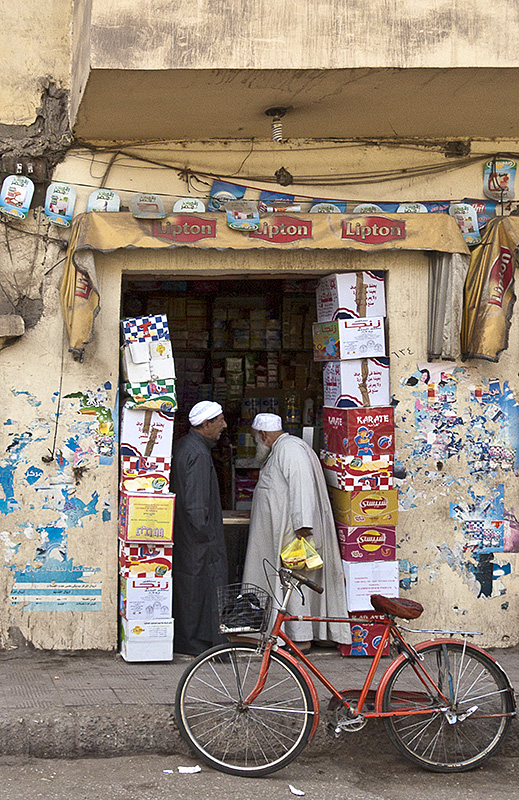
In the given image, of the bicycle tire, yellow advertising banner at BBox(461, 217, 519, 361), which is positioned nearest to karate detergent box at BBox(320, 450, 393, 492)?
yellow advertising banner at BBox(461, 217, 519, 361)

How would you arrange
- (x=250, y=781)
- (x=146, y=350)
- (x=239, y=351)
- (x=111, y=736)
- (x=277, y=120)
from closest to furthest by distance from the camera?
(x=250, y=781), (x=111, y=736), (x=277, y=120), (x=146, y=350), (x=239, y=351)

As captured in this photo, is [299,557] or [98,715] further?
[299,557]

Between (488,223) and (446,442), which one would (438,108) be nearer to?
(488,223)

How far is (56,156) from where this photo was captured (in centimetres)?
613

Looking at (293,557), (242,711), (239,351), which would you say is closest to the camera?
(242,711)

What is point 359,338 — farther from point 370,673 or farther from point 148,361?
point 370,673

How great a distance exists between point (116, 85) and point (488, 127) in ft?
8.55

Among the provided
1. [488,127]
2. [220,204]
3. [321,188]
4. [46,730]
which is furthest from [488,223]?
[46,730]

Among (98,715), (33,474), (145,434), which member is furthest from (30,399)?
(98,715)

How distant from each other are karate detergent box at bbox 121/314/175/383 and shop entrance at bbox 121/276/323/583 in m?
2.04

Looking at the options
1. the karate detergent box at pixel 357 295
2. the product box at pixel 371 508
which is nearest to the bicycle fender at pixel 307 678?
the product box at pixel 371 508

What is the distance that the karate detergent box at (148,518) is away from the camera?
232 inches

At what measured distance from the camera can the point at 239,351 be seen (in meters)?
8.48

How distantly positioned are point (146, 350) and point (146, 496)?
0.97 meters
